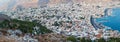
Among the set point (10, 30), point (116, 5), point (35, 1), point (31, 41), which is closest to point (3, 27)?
point (10, 30)

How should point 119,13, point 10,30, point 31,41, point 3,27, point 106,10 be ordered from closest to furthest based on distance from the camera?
point 31,41 → point 10,30 → point 3,27 → point 119,13 → point 106,10

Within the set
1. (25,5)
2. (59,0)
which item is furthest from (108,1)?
(25,5)

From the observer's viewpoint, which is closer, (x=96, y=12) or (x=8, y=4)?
(x=96, y=12)

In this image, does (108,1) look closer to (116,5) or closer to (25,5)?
(116,5)

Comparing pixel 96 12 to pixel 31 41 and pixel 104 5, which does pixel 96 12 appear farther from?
pixel 31 41

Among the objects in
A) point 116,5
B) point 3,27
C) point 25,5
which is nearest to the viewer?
point 3,27

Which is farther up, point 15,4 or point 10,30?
point 15,4

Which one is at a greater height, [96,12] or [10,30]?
[96,12]

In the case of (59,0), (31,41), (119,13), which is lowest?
(31,41)

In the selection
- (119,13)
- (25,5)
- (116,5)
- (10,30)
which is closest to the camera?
(10,30)
